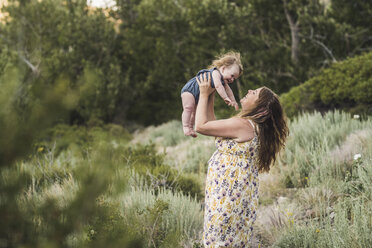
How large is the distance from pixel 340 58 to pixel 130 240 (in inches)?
412

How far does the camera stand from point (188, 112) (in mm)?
2912

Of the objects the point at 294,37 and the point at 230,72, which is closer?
the point at 230,72

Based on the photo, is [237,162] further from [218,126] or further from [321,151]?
[321,151]

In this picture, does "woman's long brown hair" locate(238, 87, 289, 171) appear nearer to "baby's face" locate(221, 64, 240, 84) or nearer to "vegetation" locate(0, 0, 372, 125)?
"baby's face" locate(221, 64, 240, 84)

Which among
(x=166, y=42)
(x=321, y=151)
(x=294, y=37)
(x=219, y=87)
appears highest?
(x=166, y=42)

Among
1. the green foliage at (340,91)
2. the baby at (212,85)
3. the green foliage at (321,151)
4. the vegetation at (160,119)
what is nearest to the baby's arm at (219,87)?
the baby at (212,85)

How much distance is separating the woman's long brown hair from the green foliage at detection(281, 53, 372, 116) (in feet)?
14.6

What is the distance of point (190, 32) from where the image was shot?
13133 millimetres

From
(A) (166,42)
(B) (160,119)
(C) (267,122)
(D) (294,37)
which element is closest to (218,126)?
(C) (267,122)

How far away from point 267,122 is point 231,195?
27.4 inches

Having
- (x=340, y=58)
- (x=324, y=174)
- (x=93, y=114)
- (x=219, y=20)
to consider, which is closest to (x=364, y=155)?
(x=324, y=174)

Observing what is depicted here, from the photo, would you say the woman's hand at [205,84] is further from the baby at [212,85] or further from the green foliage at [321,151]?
the green foliage at [321,151]

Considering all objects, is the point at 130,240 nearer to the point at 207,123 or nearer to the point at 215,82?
the point at 207,123

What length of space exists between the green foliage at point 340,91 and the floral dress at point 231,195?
15.8 feet
